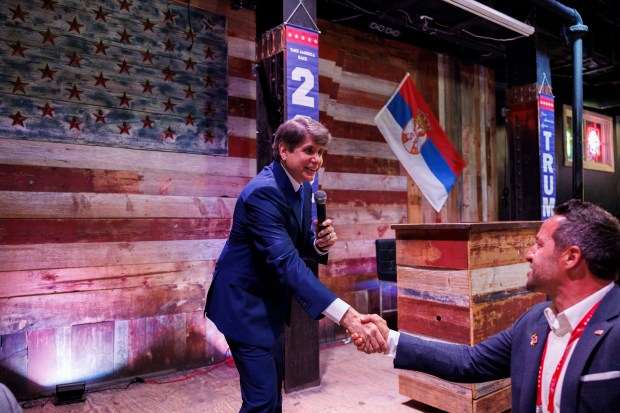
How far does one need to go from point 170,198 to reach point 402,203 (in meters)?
3.41

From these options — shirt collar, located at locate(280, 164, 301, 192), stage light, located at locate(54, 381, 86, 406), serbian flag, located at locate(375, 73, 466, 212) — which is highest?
serbian flag, located at locate(375, 73, 466, 212)

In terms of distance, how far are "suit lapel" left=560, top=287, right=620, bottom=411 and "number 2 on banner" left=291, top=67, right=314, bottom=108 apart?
3.08 m

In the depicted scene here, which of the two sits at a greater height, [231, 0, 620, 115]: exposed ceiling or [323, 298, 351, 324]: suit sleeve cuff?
[231, 0, 620, 115]: exposed ceiling

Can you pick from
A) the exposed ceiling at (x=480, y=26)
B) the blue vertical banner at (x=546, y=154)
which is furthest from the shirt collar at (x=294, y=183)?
the blue vertical banner at (x=546, y=154)

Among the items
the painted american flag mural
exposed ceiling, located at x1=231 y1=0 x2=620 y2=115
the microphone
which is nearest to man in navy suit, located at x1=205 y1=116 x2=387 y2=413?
the microphone

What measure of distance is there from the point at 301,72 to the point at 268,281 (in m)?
2.40

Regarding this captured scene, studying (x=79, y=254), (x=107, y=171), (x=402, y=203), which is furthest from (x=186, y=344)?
(x=402, y=203)

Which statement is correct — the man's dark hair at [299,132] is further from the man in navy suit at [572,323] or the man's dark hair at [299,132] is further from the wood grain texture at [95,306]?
the wood grain texture at [95,306]

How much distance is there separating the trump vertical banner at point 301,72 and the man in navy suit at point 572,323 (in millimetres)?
2811

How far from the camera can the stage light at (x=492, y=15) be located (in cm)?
516

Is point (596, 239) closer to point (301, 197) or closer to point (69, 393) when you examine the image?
point (301, 197)

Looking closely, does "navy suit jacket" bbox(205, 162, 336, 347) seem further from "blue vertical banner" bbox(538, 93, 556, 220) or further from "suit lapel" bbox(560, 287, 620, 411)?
"blue vertical banner" bbox(538, 93, 556, 220)

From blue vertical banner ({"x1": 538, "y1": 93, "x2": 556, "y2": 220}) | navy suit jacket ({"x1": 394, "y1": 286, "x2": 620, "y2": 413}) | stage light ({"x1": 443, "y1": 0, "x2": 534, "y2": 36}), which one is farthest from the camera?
blue vertical banner ({"x1": 538, "y1": 93, "x2": 556, "y2": 220})

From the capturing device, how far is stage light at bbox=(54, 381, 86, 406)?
3.80m
